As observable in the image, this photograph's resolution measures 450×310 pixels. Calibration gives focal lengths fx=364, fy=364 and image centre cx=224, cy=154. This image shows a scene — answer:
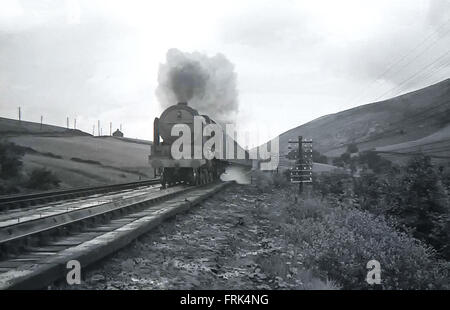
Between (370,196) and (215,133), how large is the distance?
7.95m

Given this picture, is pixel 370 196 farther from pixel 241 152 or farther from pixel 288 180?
pixel 241 152

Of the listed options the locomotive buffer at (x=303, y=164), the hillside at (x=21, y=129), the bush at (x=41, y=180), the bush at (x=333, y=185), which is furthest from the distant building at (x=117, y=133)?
the locomotive buffer at (x=303, y=164)

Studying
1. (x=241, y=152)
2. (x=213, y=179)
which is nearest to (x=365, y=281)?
(x=213, y=179)

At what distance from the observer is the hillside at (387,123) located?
10305 cm

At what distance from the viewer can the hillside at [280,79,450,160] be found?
10305cm

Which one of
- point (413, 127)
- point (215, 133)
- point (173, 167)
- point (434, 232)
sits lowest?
point (434, 232)

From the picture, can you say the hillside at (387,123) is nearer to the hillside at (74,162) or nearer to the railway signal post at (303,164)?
the hillside at (74,162)

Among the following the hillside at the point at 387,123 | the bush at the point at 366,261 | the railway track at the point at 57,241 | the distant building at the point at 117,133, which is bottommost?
the bush at the point at 366,261

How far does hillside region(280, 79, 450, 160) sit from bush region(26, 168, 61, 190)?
85544 millimetres

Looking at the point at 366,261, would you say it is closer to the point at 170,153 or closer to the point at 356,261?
the point at 356,261

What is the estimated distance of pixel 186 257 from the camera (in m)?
5.48

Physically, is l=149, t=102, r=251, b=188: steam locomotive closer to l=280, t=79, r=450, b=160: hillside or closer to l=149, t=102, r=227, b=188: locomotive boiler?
l=149, t=102, r=227, b=188: locomotive boiler

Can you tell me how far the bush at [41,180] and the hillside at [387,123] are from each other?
85544mm

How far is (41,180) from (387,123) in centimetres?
12638
